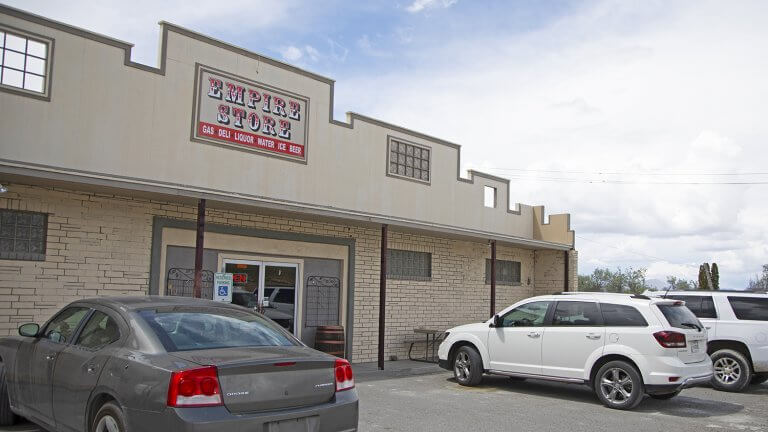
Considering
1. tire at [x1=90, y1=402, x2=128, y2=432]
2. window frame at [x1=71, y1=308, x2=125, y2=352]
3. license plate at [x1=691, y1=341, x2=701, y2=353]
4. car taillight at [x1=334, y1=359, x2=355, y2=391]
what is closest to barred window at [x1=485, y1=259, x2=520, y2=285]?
license plate at [x1=691, y1=341, x2=701, y2=353]

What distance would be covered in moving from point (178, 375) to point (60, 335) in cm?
218

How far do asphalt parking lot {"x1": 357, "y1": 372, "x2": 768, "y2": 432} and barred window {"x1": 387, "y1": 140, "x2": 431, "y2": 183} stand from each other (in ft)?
18.8

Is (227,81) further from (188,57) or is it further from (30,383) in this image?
(30,383)

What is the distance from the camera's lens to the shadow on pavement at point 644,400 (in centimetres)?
980

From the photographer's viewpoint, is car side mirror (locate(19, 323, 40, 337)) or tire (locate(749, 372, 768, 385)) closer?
car side mirror (locate(19, 323, 40, 337))

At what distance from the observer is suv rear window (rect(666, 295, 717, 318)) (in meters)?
12.5

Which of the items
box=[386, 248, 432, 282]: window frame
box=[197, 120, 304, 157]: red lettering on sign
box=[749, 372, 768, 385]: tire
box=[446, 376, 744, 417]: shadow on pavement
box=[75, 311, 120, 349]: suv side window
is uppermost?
box=[197, 120, 304, 157]: red lettering on sign

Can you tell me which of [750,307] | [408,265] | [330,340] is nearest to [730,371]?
[750,307]

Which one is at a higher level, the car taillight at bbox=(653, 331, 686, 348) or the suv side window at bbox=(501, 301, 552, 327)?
the suv side window at bbox=(501, 301, 552, 327)

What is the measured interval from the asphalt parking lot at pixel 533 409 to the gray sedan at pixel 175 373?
2901 mm

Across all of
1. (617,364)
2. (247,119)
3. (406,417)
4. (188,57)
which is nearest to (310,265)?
(247,119)

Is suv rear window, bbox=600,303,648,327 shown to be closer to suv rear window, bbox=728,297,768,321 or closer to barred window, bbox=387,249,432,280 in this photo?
suv rear window, bbox=728,297,768,321

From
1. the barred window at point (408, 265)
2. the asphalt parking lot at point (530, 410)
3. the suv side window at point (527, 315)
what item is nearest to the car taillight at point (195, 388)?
the asphalt parking lot at point (530, 410)

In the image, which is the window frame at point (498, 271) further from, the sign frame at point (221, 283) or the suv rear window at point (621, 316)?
the sign frame at point (221, 283)
